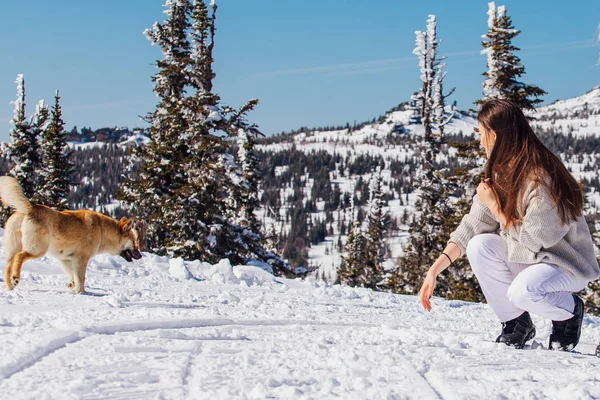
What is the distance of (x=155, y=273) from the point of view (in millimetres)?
9336

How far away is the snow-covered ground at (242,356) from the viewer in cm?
267

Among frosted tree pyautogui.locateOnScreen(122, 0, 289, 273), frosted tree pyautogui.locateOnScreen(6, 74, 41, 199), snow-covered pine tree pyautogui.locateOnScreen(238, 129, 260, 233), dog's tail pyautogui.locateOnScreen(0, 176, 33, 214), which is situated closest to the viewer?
dog's tail pyautogui.locateOnScreen(0, 176, 33, 214)

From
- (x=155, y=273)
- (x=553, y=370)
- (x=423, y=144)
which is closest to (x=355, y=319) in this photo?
(x=553, y=370)

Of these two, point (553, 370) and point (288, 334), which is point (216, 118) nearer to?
point (288, 334)

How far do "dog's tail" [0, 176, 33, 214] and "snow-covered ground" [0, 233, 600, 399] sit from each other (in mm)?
1009

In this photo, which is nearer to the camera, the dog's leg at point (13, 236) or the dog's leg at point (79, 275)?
the dog's leg at point (13, 236)

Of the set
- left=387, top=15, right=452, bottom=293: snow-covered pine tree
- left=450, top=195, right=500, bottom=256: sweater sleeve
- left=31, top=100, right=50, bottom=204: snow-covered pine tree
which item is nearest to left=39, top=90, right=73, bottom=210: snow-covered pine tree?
left=31, top=100, right=50, bottom=204: snow-covered pine tree

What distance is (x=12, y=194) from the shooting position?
6.14 meters

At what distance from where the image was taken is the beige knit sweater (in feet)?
12.9

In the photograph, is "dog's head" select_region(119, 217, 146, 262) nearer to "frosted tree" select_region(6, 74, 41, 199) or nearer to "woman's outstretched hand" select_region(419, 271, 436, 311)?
"woman's outstretched hand" select_region(419, 271, 436, 311)

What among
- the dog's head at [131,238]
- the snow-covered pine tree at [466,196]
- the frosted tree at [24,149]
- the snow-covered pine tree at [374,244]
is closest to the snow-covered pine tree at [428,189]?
the snow-covered pine tree at [466,196]

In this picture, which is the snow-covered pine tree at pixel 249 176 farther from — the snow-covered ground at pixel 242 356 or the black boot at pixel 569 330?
the black boot at pixel 569 330

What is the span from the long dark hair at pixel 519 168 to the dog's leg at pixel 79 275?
5.01 metres

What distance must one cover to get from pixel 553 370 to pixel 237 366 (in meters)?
2.05
